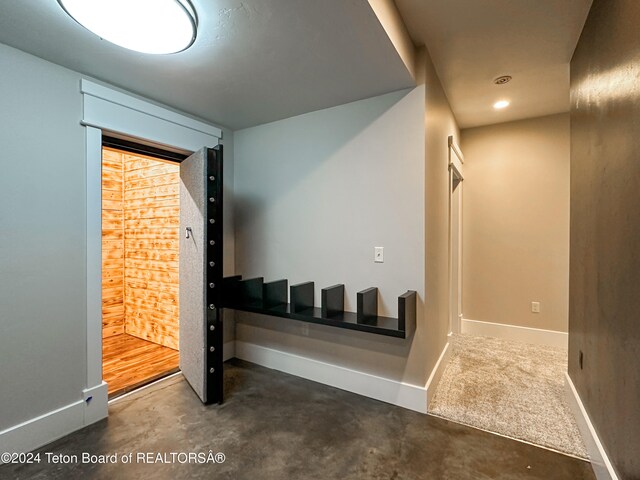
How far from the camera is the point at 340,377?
8.21 ft

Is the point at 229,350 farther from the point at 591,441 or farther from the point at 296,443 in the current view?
the point at 591,441

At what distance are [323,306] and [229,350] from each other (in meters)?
1.49

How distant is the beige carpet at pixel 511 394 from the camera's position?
1932mm

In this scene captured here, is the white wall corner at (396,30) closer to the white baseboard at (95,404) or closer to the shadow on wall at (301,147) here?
the shadow on wall at (301,147)

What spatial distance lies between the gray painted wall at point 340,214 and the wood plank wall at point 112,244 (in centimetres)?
187

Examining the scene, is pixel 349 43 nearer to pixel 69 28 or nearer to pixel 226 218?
pixel 69 28

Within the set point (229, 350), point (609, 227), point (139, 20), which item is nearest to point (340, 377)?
point (229, 350)

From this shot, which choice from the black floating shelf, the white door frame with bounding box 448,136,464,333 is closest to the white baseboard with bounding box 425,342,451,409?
the black floating shelf

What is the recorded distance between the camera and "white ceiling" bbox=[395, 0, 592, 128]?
1765 millimetres

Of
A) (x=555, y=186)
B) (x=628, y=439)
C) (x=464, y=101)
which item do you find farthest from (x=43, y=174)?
(x=555, y=186)

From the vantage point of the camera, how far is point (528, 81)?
264cm

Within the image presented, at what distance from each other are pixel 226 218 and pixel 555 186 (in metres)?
3.65

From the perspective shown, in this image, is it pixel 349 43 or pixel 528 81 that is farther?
pixel 528 81

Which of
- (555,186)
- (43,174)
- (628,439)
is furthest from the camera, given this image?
(555,186)
